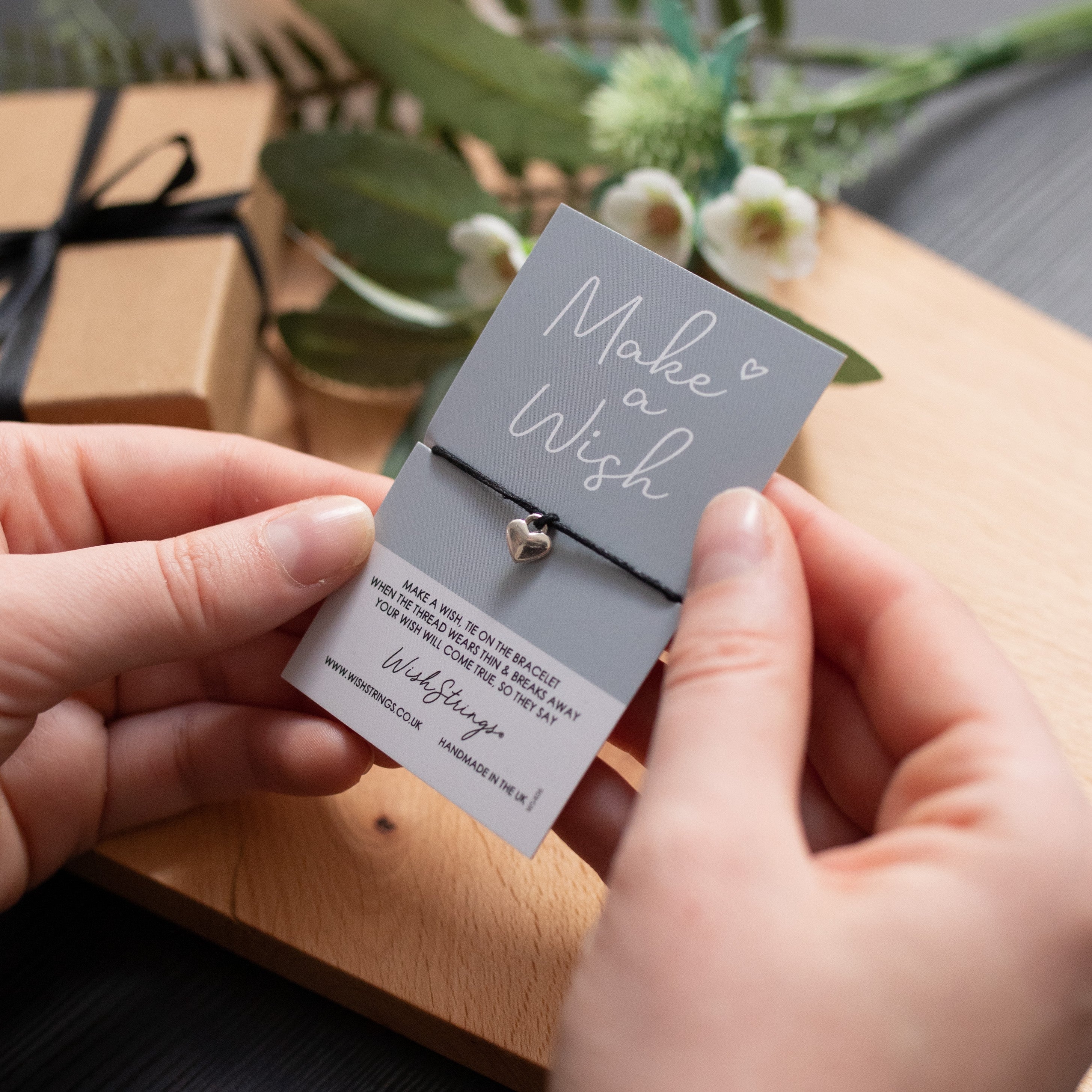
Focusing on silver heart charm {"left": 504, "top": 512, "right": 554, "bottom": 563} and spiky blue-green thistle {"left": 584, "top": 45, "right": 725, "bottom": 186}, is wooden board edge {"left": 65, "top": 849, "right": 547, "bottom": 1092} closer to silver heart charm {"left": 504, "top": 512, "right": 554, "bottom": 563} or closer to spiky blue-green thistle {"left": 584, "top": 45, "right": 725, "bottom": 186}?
silver heart charm {"left": 504, "top": 512, "right": 554, "bottom": 563}

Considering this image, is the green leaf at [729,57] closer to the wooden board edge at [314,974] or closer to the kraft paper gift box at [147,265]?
the kraft paper gift box at [147,265]

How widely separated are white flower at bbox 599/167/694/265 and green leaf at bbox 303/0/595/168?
136 millimetres

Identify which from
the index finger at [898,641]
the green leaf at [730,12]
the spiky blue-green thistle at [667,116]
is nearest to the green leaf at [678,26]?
the spiky blue-green thistle at [667,116]

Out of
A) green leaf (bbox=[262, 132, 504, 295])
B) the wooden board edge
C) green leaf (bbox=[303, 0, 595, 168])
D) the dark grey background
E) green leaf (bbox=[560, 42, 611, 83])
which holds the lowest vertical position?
the dark grey background

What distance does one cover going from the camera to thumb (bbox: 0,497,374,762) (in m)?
0.45

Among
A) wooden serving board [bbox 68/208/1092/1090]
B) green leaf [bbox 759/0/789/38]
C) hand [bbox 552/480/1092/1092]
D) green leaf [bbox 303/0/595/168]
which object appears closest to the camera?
hand [bbox 552/480/1092/1092]

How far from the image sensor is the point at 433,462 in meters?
0.50

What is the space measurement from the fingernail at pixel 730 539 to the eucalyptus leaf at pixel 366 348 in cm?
40

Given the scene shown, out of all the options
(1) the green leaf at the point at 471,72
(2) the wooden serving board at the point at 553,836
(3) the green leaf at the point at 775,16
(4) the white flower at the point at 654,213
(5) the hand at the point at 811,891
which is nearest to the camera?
(5) the hand at the point at 811,891

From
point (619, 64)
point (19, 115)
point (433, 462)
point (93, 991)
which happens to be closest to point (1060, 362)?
point (619, 64)

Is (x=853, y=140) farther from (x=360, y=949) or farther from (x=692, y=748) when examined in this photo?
(x=360, y=949)

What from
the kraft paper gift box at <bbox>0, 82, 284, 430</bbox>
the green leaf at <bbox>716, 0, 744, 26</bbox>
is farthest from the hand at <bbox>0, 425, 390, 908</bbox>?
the green leaf at <bbox>716, 0, 744, 26</bbox>

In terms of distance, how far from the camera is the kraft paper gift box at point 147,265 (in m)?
0.70

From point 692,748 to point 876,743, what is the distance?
146 mm
